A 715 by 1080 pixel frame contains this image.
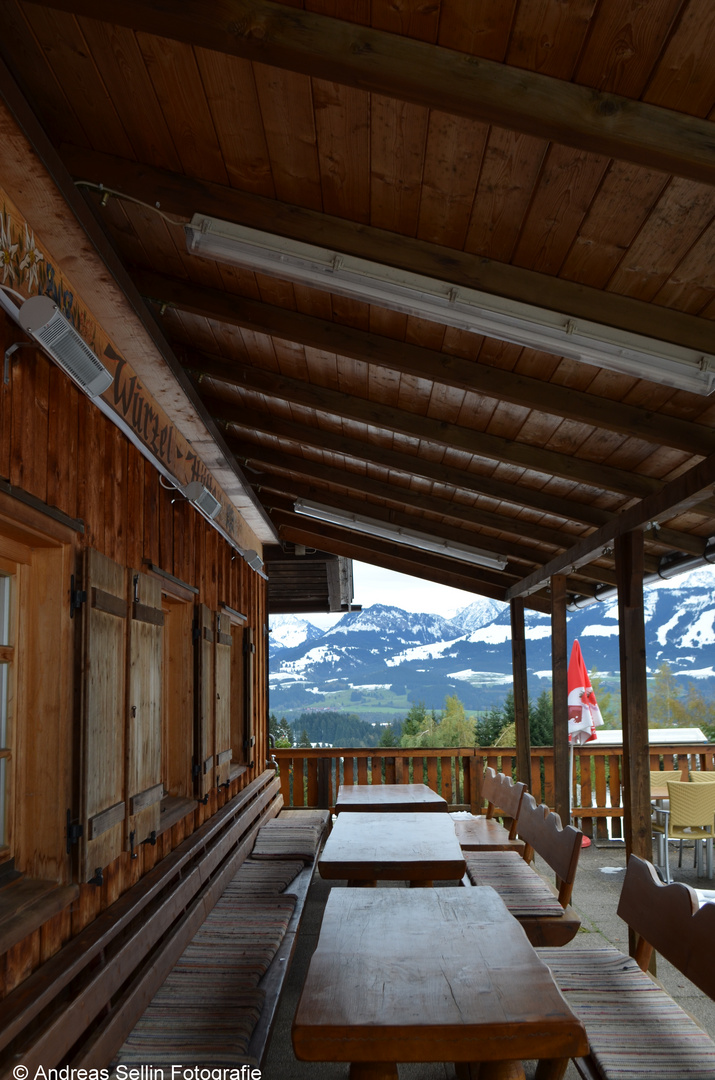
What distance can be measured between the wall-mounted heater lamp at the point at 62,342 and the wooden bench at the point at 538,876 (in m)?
2.91

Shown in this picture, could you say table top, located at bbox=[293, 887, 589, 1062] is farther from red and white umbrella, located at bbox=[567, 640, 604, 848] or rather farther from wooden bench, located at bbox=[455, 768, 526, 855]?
red and white umbrella, located at bbox=[567, 640, 604, 848]

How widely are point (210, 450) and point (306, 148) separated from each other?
274cm

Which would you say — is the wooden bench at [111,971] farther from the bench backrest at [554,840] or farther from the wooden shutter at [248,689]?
the wooden shutter at [248,689]

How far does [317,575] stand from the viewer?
10336 millimetres

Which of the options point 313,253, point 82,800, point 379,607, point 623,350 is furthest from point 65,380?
point 379,607

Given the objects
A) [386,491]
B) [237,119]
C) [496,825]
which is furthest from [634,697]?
[237,119]

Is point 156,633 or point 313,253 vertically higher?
point 313,253

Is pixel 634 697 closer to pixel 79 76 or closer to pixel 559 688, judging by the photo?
pixel 559 688

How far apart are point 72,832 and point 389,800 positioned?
14.0ft

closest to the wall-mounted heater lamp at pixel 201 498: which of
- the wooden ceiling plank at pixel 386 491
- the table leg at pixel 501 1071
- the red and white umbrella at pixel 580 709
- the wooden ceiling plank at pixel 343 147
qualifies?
the wooden ceiling plank at pixel 386 491

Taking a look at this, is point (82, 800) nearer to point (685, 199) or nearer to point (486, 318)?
point (486, 318)

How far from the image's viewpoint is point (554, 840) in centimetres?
432

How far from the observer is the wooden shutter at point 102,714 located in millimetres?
2852

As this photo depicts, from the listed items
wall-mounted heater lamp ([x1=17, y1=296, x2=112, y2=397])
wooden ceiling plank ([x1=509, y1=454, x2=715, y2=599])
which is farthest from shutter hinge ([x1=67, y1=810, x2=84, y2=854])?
wooden ceiling plank ([x1=509, y1=454, x2=715, y2=599])
